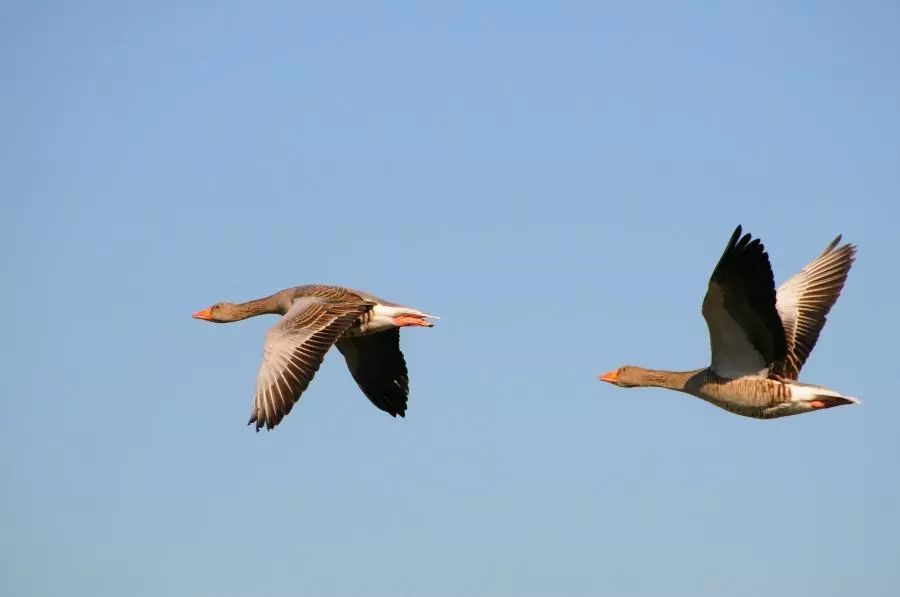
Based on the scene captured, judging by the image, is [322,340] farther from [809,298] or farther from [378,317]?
[809,298]

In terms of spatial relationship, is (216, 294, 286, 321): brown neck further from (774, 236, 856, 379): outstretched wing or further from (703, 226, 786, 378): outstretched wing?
(774, 236, 856, 379): outstretched wing

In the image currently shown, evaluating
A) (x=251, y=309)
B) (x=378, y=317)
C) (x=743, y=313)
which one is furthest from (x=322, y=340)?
(x=743, y=313)

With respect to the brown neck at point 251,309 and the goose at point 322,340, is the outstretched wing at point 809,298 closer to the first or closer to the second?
the goose at point 322,340

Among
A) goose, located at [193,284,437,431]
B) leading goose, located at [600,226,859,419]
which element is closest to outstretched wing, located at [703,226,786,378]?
leading goose, located at [600,226,859,419]

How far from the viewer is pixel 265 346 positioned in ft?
56.4

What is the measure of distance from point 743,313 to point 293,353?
5708 millimetres

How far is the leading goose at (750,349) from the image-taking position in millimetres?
16266

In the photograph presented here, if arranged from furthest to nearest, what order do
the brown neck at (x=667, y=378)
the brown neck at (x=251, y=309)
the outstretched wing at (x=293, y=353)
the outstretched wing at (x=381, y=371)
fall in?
1. the outstretched wing at (x=381, y=371)
2. the brown neck at (x=251, y=309)
3. the brown neck at (x=667, y=378)
4. the outstretched wing at (x=293, y=353)

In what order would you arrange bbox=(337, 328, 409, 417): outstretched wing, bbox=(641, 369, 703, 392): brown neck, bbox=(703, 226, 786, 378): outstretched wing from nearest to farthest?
bbox=(703, 226, 786, 378): outstretched wing < bbox=(641, 369, 703, 392): brown neck < bbox=(337, 328, 409, 417): outstretched wing

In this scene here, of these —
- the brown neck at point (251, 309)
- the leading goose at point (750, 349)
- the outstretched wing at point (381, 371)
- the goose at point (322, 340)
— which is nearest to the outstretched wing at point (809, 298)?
the leading goose at point (750, 349)

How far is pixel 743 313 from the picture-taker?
16.8 metres

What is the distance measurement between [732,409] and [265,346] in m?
6.17

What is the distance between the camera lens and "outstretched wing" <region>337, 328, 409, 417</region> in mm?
21000

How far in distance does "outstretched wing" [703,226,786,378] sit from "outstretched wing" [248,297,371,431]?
4.89 metres
